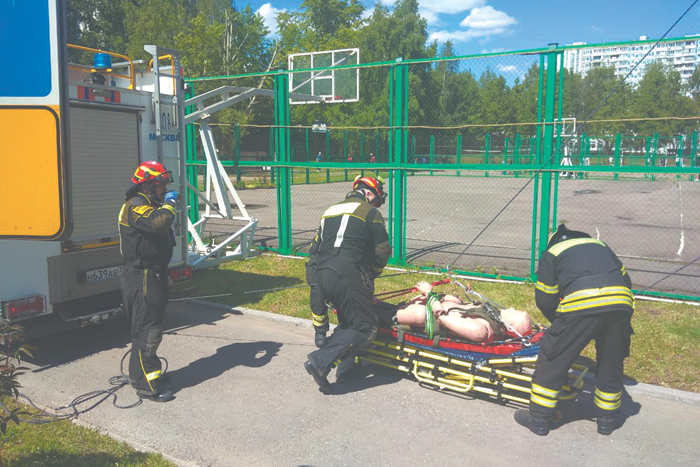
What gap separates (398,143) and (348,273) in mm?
4906

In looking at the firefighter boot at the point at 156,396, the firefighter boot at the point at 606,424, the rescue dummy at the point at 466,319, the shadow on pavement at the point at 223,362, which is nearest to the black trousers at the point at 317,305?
the shadow on pavement at the point at 223,362

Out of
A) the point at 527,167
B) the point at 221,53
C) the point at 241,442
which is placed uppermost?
the point at 221,53

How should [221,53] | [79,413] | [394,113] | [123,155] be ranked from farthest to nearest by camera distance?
[221,53] → [394,113] → [123,155] → [79,413]

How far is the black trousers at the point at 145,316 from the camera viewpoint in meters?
5.08

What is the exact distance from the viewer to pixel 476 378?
4.87 metres

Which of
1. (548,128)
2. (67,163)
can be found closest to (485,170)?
(548,128)

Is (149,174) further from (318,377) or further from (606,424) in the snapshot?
(606,424)

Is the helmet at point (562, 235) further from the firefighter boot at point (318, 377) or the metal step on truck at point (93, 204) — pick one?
the metal step on truck at point (93, 204)

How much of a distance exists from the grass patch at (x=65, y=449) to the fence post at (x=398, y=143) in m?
5.98

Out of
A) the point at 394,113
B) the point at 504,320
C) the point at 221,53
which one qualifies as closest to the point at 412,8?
Result: the point at 221,53

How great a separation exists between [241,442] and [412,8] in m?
64.2

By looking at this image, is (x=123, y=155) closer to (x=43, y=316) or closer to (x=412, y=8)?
(x=43, y=316)

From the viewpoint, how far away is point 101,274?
6.27 metres

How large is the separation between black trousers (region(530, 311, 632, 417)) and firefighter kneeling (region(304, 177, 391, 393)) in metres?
1.53
